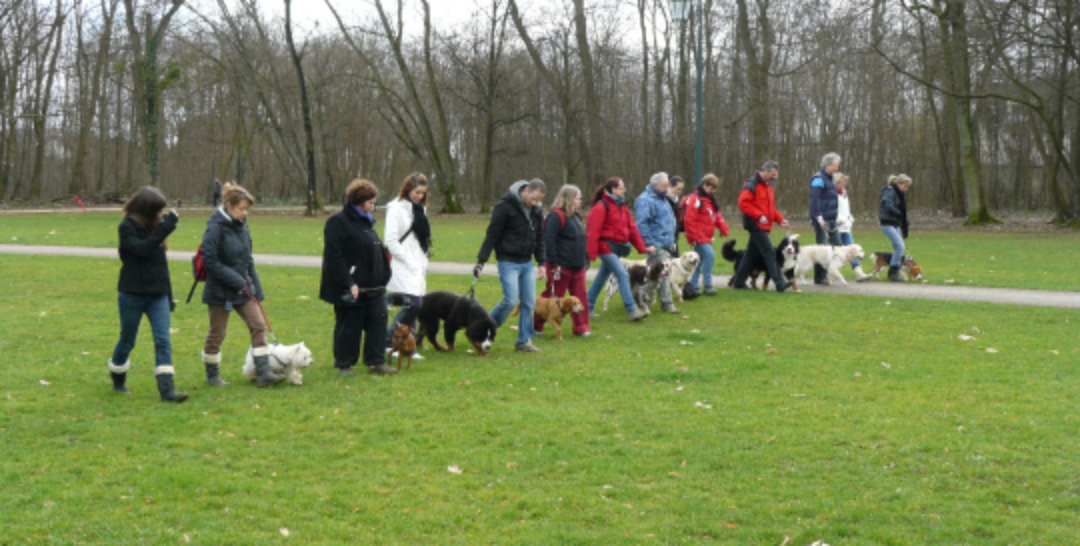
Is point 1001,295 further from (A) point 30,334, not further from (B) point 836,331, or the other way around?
(A) point 30,334

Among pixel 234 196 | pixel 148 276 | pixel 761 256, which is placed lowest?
pixel 761 256

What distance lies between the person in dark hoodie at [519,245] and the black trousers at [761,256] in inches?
210

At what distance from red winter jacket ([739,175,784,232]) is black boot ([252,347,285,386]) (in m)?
8.10

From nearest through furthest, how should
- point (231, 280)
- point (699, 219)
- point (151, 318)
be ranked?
1. point (151, 318)
2. point (231, 280)
3. point (699, 219)

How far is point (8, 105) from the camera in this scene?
51.1 meters

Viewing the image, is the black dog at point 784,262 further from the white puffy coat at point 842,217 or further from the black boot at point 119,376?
the black boot at point 119,376

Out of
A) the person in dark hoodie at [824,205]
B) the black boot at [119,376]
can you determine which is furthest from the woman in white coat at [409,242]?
the person in dark hoodie at [824,205]

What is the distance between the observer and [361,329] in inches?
340

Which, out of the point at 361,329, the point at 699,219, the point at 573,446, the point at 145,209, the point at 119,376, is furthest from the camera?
the point at 699,219

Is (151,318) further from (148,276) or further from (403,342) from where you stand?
(403,342)

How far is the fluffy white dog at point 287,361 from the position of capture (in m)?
8.05

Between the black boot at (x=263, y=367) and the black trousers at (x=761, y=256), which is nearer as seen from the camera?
the black boot at (x=263, y=367)

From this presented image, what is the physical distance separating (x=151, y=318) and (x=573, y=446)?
3.67m

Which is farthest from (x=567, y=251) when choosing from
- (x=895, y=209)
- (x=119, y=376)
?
(x=895, y=209)
